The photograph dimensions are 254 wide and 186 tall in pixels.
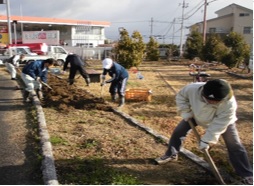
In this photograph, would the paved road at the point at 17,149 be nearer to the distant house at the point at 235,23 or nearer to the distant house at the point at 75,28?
the distant house at the point at 75,28

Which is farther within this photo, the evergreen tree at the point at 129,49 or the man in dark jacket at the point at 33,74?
the evergreen tree at the point at 129,49

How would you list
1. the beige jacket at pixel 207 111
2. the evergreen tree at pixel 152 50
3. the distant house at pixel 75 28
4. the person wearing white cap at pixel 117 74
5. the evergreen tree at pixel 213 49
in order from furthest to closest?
the distant house at pixel 75 28 → the evergreen tree at pixel 152 50 → the evergreen tree at pixel 213 49 → the person wearing white cap at pixel 117 74 → the beige jacket at pixel 207 111

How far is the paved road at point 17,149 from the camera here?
3.44 meters

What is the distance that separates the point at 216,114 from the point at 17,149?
290 cm

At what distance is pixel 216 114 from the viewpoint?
329cm

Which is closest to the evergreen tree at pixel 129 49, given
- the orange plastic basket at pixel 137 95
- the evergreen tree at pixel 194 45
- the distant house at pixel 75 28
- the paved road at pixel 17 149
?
the orange plastic basket at pixel 137 95

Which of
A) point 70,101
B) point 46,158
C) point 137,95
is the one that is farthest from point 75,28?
point 46,158

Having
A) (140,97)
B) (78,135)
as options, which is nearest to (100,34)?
(140,97)

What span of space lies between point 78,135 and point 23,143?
3.00 ft

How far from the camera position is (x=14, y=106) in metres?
7.34

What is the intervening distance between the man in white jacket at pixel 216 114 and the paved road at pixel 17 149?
1932 mm

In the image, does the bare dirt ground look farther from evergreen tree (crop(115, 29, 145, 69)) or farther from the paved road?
evergreen tree (crop(115, 29, 145, 69))

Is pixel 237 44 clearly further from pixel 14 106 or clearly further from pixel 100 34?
pixel 100 34

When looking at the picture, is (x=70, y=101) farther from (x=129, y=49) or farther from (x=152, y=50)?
(x=152, y=50)
